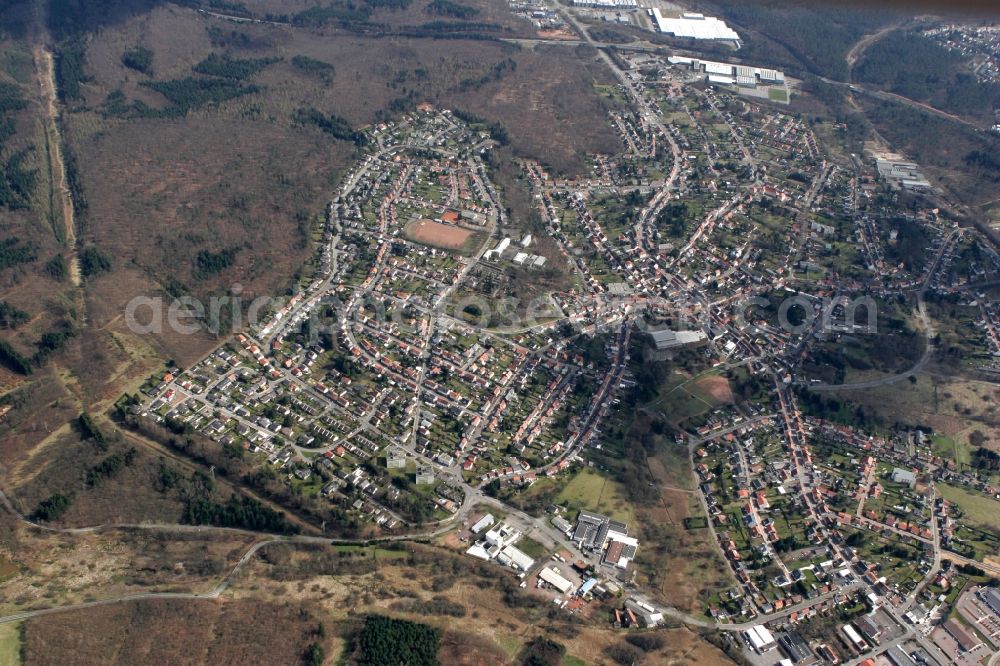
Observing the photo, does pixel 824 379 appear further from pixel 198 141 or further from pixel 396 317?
pixel 198 141

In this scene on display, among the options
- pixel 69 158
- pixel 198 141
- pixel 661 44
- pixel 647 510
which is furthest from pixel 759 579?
pixel 661 44

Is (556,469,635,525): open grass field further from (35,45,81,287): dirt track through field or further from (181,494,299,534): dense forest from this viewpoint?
(35,45,81,287): dirt track through field

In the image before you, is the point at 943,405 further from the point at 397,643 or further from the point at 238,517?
the point at 238,517

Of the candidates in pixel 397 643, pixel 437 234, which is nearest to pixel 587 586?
pixel 397 643

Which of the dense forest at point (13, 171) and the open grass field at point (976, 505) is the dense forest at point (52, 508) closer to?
the dense forest at point (13, 171)

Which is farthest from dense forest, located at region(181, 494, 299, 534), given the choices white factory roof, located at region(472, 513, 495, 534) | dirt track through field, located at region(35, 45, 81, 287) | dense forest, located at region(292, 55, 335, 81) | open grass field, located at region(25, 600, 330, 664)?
dense forest, located at region(292, 55, 335, 81)

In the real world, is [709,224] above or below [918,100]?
below
